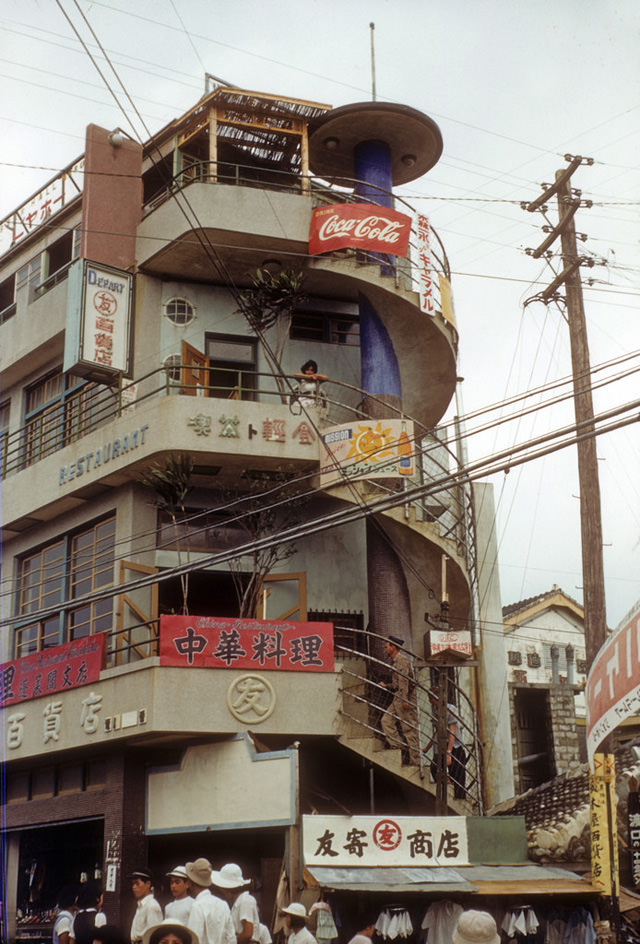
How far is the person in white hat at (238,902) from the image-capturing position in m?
12.4

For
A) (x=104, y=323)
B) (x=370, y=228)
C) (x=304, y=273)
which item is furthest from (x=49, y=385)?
(x=370, y=228)

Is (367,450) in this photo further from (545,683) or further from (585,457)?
(545,683)

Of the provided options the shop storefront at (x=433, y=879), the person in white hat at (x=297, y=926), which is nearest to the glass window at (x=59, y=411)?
the shop storefront at (x=433, y=879)

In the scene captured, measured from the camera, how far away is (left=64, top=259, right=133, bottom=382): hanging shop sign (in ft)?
69.5

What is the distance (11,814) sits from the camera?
22672mm

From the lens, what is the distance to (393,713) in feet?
62.9

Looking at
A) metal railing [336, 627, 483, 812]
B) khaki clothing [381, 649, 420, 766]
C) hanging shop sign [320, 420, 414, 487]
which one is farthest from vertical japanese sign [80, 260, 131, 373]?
khaki clothing [381, 649, 420, 766]

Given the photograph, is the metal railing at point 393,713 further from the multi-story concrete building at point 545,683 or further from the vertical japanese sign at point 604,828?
the multi-story concrete building at point 545,683

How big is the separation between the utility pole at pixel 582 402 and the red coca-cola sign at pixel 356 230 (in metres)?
3.06

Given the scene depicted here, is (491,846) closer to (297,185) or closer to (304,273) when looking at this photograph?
(304,273)

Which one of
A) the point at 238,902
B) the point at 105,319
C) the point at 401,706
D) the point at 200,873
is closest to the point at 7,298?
the point at 105,319

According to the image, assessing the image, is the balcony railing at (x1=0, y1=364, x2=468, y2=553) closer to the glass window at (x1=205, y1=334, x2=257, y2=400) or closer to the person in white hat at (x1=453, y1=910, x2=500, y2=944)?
the glass window at (x1=205, y1=334, x2=257, y2=400)

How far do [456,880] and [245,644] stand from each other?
5.16m

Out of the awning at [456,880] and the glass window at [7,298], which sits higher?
the glass window at [7,298]
